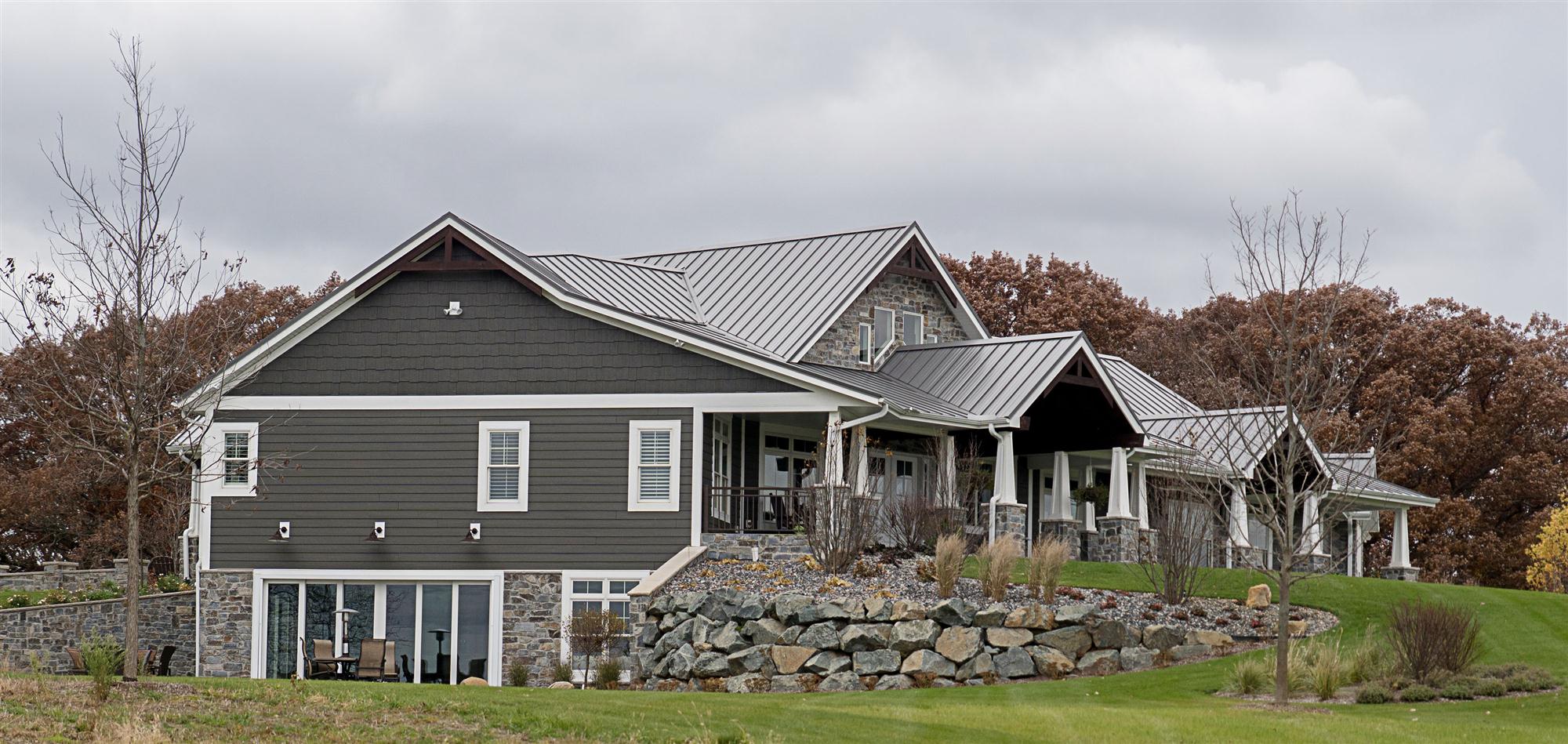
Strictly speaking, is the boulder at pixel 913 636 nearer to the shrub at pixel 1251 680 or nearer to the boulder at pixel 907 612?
the boulder at pixel 907 612

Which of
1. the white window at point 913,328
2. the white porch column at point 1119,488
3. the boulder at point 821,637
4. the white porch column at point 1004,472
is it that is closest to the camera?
the boulder at point 821,637

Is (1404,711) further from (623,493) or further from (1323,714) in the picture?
(623,493)

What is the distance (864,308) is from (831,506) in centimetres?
715

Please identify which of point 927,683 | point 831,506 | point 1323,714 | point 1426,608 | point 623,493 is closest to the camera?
point 1323,714

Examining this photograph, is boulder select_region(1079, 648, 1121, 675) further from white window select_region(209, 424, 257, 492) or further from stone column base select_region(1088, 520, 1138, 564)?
white window select_region(209, 424, 257, 492)

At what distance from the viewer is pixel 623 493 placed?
78.8 feet

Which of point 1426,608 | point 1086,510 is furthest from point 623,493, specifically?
point 1426,608

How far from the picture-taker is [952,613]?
1972cm

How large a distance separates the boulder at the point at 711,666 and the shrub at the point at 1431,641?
7.44 m

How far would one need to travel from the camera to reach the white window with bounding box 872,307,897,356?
29234 millimetres

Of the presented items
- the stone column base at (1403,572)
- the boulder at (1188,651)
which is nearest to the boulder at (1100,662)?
the boulder at (1188,651)

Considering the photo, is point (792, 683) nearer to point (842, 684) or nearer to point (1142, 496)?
point (842, 684)

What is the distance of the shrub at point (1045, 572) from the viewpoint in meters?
20.4

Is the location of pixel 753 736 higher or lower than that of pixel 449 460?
lower
